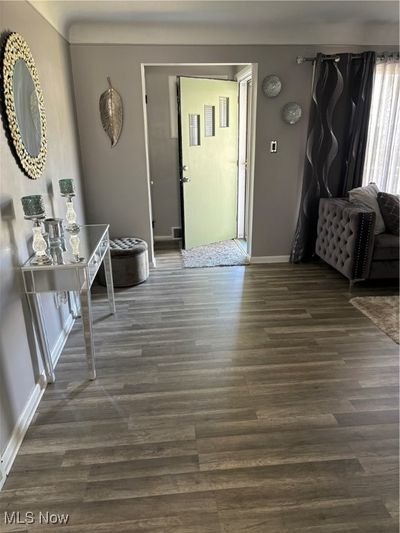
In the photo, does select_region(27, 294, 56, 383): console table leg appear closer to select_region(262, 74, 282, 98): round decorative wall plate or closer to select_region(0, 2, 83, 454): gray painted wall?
select_region(0, 2, 83, 454): gray painted wall

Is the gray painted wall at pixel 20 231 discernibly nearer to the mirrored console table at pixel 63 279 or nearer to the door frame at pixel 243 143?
the mirrored console table at pixel 63 279

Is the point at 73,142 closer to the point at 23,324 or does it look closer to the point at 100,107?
the point at 100,107

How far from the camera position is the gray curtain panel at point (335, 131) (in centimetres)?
348

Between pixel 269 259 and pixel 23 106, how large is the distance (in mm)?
2914

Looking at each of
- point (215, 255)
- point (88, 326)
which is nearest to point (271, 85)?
point (215, 255)

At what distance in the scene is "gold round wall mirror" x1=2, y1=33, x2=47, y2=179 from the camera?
181 centimetres

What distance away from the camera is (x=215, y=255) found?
4.38m

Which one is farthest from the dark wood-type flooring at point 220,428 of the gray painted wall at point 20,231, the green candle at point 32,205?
the green candle at point 32,205

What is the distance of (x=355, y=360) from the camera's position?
2348 millimetres

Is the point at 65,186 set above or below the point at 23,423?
above

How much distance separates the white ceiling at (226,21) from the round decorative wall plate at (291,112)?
565mm

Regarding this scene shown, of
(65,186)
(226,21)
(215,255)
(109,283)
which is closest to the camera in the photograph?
(65,186)

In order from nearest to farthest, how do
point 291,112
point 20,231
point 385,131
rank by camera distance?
point 20,231, point 291,112, point 385,131

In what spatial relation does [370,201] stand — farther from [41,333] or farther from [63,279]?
[41,333]
